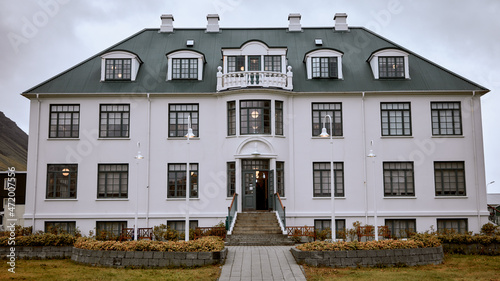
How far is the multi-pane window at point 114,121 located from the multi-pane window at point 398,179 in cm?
1589

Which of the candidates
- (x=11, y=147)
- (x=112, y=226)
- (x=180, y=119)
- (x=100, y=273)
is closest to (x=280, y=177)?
(x=180, y=119)

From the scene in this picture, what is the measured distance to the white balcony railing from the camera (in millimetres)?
26766

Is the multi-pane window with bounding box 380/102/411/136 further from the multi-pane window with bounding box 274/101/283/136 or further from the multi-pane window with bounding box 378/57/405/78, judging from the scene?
the multi-pane window with bounding box 274/101/283/136

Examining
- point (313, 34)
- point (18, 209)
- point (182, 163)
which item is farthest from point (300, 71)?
point (18, 209)

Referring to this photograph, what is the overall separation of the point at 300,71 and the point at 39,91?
1615cm

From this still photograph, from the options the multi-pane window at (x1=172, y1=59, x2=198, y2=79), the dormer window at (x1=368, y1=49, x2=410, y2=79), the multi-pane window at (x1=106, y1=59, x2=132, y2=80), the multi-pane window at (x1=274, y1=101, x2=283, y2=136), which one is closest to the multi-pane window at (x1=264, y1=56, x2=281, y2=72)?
the multi-pane window at (x1=274, y1=101, x2=283, y2=136)

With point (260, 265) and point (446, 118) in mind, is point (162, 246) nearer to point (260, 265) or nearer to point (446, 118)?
point (260, 265)

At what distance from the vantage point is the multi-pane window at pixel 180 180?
2706 cm

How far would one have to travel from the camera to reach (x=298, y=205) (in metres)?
26.6

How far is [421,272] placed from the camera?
51.7 ft

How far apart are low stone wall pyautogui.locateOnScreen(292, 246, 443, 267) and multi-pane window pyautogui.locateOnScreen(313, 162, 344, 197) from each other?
10117mm

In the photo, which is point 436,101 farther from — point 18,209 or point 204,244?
point 18,209

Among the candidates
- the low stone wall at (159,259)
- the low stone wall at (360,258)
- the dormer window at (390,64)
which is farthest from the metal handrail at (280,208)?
the dormer window at (390,64)

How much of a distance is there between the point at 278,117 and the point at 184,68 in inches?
269
